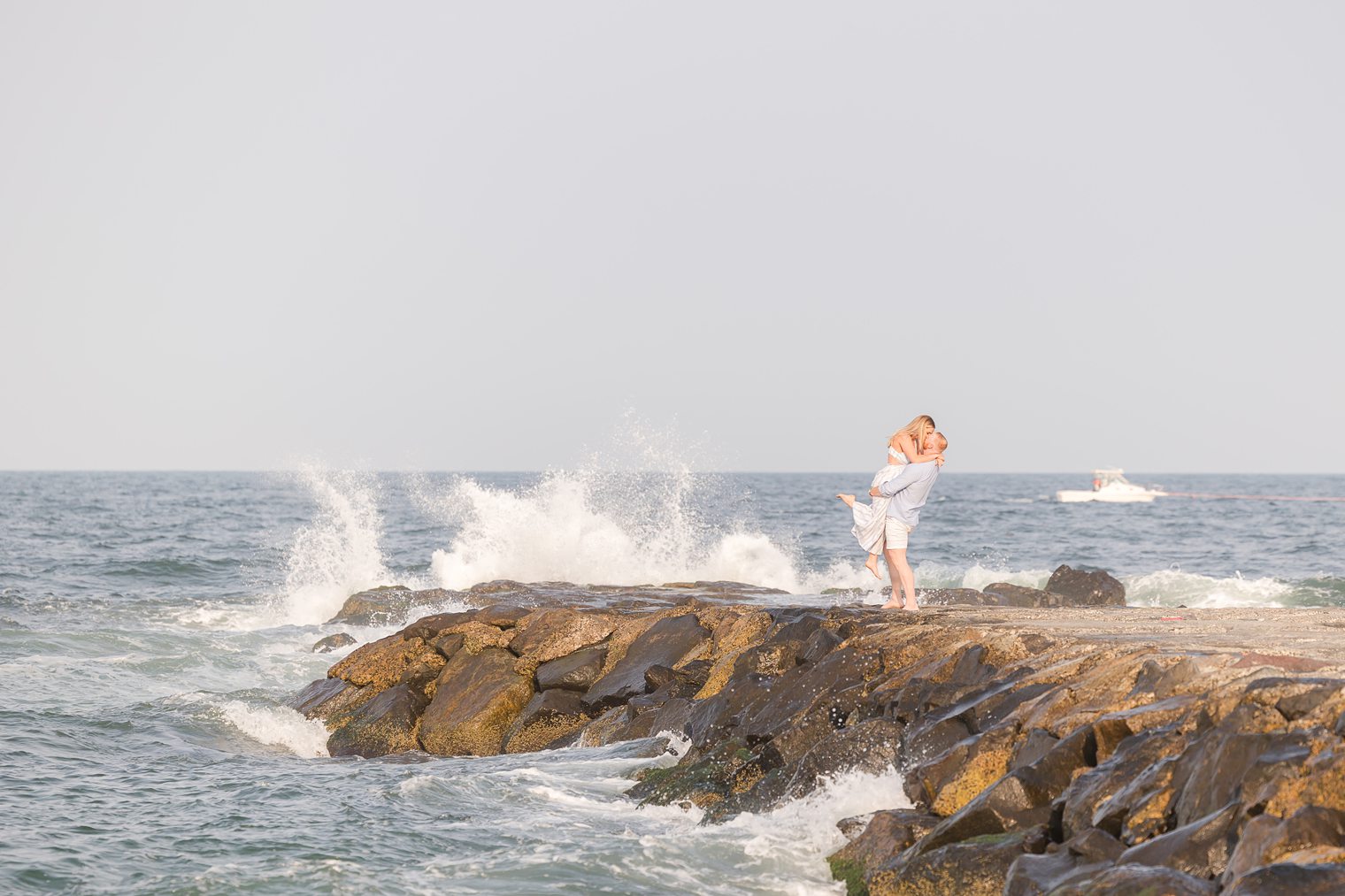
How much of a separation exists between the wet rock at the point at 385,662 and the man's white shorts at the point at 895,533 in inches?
206

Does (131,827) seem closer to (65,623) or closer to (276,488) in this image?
(65,623)

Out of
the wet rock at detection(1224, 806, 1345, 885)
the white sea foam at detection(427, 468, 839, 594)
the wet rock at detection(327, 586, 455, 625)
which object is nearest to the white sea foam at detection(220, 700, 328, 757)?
the wet rock at detection(327, 586, 455, 625)

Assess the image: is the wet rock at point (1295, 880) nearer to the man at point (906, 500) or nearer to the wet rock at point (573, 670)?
the man at point (906, 500)

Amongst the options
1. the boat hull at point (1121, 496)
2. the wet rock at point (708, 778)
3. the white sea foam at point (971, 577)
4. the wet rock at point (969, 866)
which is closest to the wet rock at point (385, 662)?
the wet rock at point (708, 778)

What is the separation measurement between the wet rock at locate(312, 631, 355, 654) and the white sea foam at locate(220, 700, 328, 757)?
4.66 meters

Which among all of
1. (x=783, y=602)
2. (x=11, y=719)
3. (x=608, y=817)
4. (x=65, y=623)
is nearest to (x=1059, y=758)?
(x=608, y=817)

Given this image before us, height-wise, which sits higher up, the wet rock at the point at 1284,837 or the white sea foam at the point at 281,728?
the wet rock at the point at 1284,837

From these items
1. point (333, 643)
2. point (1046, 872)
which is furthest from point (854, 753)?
point (333, 643)

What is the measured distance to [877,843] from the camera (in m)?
7.10

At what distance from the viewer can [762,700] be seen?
10.2 metres

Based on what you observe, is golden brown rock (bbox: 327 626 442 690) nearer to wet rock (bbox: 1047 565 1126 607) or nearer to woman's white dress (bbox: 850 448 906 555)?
woman's white dress (bbox: 850 448 906 555)

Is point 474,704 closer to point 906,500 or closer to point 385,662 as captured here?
point 385,662

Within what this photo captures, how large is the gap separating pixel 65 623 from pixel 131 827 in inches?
552

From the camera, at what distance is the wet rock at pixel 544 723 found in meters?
12.1
